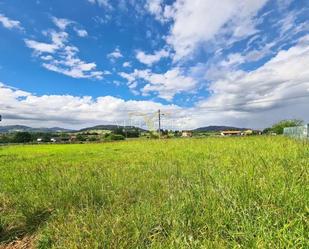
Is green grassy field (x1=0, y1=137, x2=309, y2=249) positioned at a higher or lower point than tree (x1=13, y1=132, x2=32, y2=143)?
lower

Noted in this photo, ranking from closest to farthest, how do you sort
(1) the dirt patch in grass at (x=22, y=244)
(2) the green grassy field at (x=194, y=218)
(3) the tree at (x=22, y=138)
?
(2) the green grassy field at (x=194, y=218), (1) the dirt patch in grass at (x=22, y=244), (3) the tree at (x=22, y=138)

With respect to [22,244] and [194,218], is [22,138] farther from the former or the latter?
[194,218]

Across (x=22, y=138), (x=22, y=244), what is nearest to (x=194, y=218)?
(x=22, y=244)

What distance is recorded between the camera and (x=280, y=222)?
3125 mm

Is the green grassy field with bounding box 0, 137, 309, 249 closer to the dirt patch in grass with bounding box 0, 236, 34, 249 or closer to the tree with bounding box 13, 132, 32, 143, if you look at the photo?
the dirt patch in grass with bounding box 0, 236, 34, 249

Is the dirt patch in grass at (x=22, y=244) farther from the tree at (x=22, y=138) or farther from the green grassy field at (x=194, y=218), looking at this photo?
the tree at (x=22, y=138)

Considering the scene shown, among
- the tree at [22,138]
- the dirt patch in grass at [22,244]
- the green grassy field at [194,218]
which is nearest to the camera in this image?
the green grassy field at [194,218]

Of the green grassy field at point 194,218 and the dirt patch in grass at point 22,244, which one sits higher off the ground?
the green grassy field at point 194,218

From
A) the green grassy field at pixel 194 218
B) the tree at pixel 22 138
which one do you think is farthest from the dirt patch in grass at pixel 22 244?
the tree at pixel 22 138

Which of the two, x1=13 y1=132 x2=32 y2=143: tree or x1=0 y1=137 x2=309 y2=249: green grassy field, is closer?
x1=0 y1=137 x2=309 y2=249: green grassy field

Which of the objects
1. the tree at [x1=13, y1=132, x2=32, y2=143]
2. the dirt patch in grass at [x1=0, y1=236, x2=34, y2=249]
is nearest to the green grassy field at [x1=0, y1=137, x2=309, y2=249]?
the dirt patch in grass at [x1=0, y1=236, x2=34, y2=249]

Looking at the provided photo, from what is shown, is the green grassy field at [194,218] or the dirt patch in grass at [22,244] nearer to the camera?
the green grassy field at [194,218]

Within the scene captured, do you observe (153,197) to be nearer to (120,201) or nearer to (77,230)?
(120,201)

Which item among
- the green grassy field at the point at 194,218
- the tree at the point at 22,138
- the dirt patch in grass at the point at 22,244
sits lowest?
the dirt patch in grass at the point at 22,244
